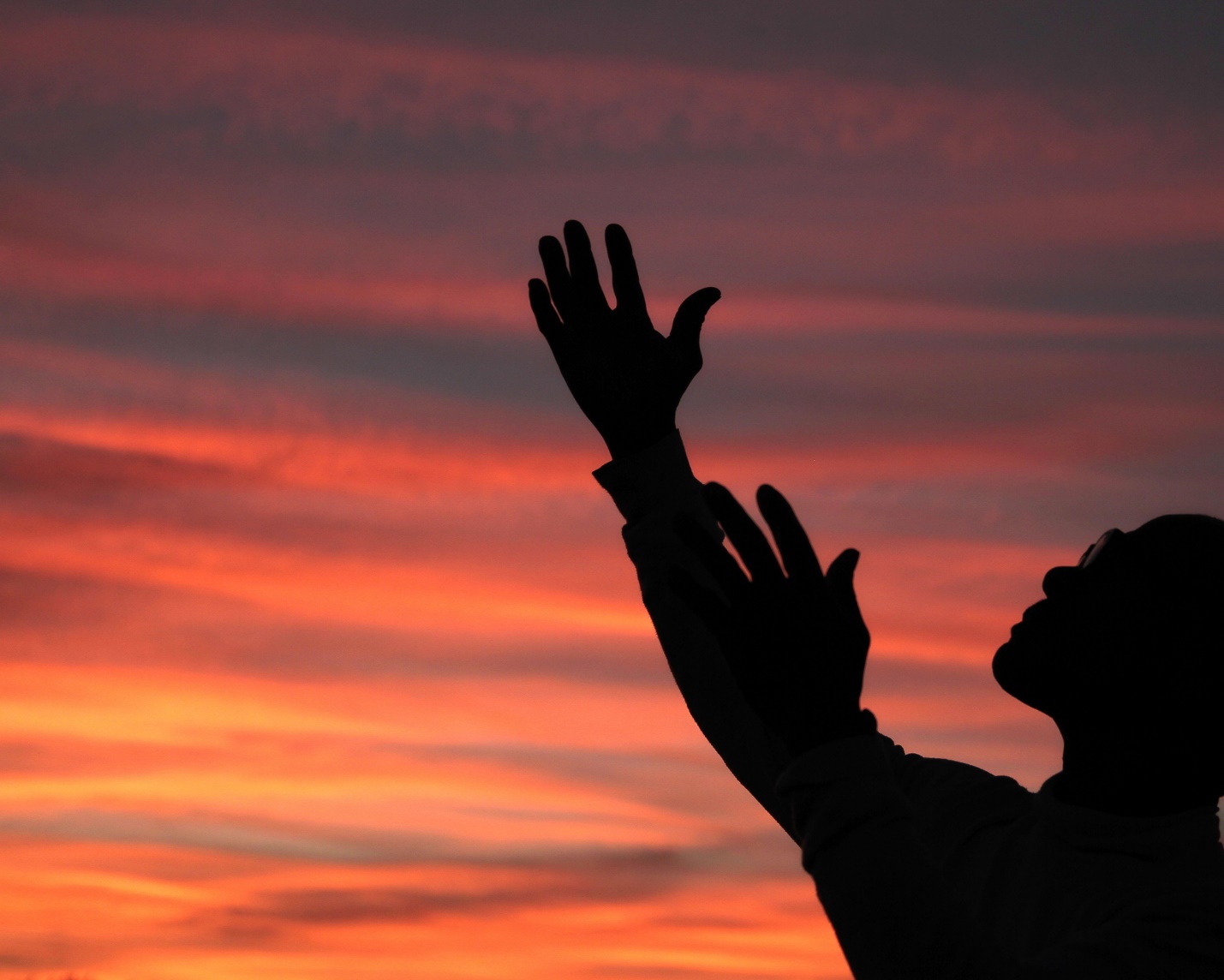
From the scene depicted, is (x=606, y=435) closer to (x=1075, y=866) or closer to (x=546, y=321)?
(x=546, y=321)

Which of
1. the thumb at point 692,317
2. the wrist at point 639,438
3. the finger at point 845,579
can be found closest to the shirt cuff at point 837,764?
the finger at point 845,579

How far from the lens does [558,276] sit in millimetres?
4613

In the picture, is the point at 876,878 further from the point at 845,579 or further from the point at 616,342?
the point at 616,342

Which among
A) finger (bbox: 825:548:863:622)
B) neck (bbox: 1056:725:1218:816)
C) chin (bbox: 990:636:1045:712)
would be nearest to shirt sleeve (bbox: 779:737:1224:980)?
finger (bbox: 825:548:863:622)

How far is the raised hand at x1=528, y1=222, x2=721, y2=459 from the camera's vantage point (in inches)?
175

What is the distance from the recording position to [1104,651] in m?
3.85

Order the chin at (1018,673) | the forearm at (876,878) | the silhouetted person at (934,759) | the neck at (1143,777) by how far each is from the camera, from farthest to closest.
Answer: the chin at (1018,673), the neck at (1143,777), the silhouetted person at (934,759), the forearm at (876,878)

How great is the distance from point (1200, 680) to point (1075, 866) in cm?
60

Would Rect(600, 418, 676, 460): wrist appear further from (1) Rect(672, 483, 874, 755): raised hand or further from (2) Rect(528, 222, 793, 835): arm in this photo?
(1) Rect(672, 483, 874, 755): raised hand

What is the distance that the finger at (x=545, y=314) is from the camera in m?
4.57

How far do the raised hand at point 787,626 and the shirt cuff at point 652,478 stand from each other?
123 cm

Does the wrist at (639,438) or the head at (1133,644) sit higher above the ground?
the wrist at (639,438)

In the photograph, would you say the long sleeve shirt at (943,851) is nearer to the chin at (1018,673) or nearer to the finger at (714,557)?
the chin at (1018,673)

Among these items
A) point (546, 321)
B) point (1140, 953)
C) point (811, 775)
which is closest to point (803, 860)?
point (811, 775)
